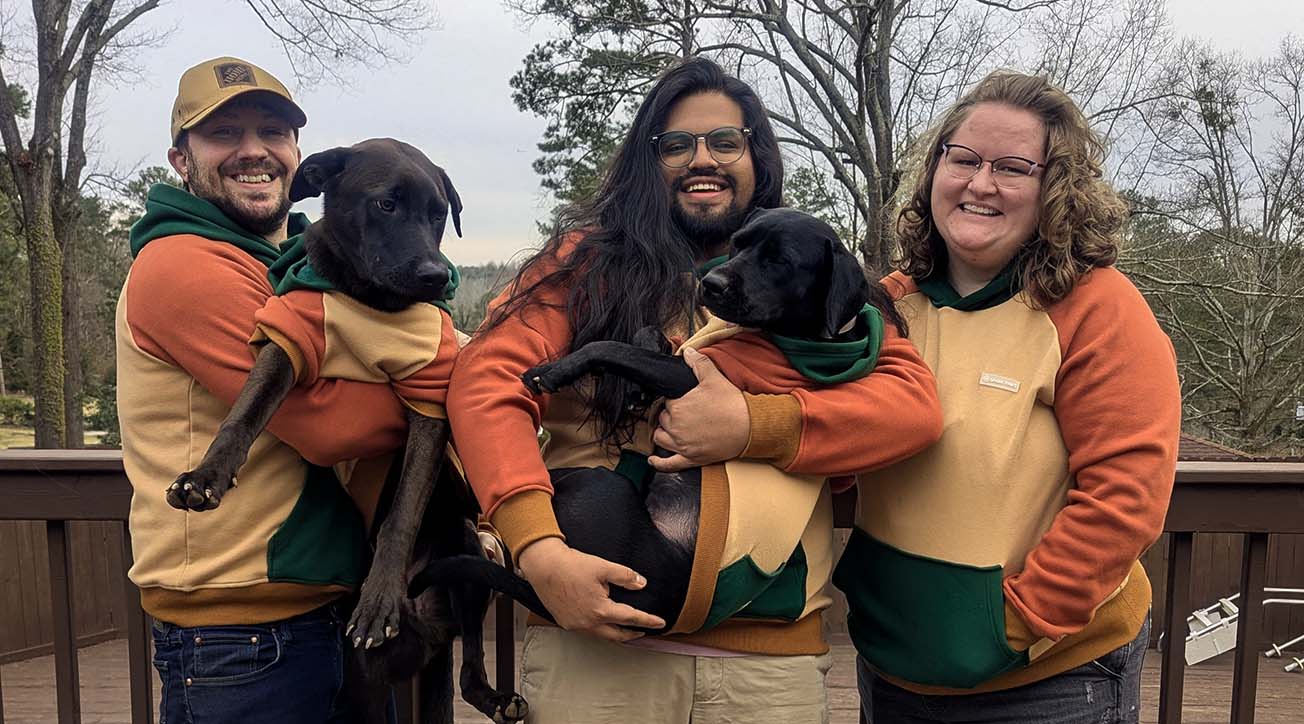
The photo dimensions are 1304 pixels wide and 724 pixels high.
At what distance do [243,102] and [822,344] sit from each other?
128 cm

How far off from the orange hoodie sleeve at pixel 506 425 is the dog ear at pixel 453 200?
31cm

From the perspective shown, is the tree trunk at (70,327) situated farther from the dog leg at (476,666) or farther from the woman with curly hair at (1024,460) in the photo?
the woman with curly hair at (1024,460)

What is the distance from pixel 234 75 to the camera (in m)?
1.80

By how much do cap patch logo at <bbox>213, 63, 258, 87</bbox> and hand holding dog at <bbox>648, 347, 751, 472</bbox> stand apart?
1092 millimetres

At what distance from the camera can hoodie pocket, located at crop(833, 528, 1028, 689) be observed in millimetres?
1587

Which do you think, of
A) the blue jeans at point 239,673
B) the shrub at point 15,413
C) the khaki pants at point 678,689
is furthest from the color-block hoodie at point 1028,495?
the shrub at point 15,413

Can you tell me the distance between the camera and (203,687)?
1.69 metres

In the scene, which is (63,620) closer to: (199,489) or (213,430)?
(213,430)

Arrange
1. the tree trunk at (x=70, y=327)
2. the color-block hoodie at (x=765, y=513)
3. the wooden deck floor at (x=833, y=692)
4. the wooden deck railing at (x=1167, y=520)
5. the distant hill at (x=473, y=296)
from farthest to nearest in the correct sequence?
the tree trunk at (x=70, y=327), the wooden deck floor at (x=833, y=692), the distant hill at (x=473, y=296), the wooden deck railing at (x=1167, y=520), the color-block hoodie at (x=765, y=513)

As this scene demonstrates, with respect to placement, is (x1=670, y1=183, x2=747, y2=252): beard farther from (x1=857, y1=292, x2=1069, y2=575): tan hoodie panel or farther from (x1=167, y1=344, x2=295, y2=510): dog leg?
(x1=167, y1=344, x2=295, y2=510): dog leg

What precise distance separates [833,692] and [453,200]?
6.32 metres

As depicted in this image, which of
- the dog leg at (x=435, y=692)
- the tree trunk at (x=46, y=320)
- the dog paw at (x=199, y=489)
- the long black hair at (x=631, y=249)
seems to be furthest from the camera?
the tree trunk at (x=46, y=320)

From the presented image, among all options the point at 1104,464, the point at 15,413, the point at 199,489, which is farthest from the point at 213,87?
the point at 15,413

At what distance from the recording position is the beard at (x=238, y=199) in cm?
179
